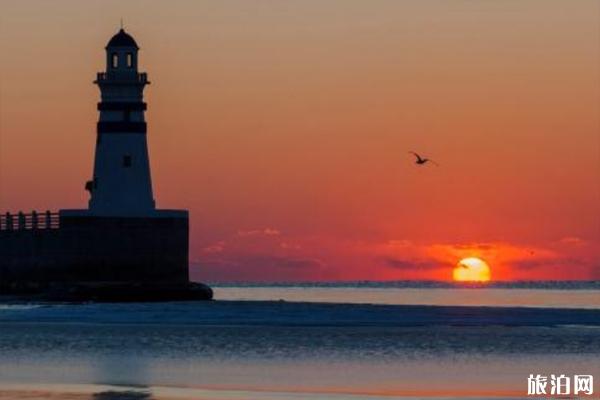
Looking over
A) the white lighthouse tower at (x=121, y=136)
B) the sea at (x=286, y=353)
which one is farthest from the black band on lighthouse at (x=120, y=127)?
the sea at (x=286, y=353)

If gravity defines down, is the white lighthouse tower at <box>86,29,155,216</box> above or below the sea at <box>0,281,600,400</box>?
above

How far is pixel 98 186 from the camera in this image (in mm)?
75375

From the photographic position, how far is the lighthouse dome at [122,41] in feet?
247

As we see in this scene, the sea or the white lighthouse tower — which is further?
the white lighthouse tower

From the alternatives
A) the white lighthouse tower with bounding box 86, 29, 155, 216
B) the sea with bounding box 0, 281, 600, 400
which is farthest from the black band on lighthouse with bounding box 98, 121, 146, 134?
the sea with bounding box 0, 281, 600, 400

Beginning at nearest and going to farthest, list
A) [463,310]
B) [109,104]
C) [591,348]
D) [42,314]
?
[591,348] < [42,314] < [463,310] < [109,104]

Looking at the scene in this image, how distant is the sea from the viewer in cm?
3675

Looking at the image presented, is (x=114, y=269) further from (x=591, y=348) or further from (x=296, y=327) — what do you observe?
(x=591, y=348)

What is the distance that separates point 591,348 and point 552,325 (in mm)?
10825

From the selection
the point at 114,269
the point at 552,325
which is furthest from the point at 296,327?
the point at 114,269

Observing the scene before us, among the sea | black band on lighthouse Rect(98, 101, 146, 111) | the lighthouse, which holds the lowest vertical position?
the sea

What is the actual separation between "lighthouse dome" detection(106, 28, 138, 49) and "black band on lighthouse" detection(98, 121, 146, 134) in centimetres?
309

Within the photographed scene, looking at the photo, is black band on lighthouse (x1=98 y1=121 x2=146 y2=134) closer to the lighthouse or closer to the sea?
the lighthouse

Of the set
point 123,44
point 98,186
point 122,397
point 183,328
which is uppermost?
point 123,44
